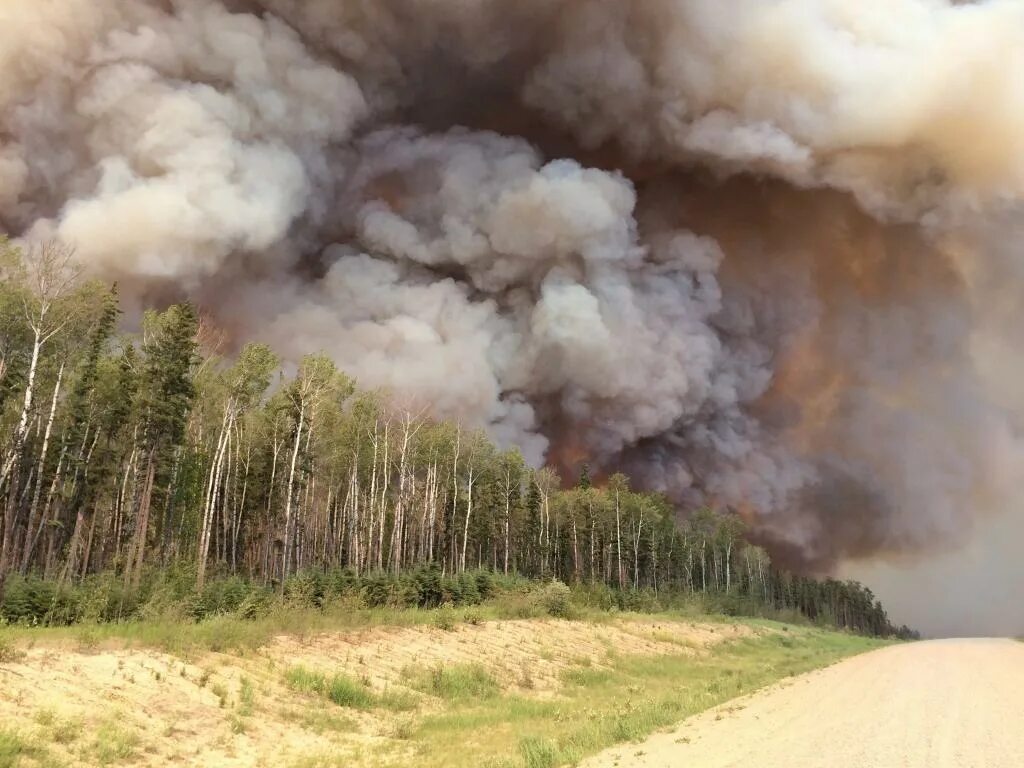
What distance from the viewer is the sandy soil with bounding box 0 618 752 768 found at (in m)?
11.3

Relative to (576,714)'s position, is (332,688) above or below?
above

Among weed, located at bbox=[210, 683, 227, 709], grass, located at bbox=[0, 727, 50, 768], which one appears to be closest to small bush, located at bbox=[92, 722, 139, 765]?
grass, located at bbox=[0, 727, 50, 768]

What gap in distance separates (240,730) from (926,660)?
27.1m

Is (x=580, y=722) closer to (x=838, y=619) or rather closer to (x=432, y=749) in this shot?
(x=432, y=749)

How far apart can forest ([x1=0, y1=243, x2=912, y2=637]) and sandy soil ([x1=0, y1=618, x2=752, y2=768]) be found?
6459mm

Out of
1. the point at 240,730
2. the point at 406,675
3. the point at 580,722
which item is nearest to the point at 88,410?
the point at 406,675

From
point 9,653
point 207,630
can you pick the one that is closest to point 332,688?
point 207,630

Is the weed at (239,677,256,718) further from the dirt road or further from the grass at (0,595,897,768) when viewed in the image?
the dirt road

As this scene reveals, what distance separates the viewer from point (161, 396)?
39.4 m

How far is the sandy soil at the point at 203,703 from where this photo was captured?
444 inches

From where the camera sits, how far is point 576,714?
17609 millimetres

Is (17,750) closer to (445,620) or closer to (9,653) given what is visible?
(9,653)

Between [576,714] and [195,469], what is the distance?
143 ft

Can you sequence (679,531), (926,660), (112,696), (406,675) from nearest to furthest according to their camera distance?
(112,696)
(406,675)
(926,660)
(679,531)
